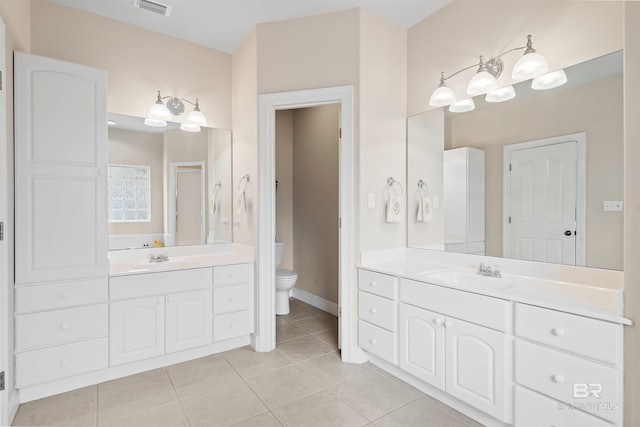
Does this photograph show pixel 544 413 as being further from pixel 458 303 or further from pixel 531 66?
pixel 531 66

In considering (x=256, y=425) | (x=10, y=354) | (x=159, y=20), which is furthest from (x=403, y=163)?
(x=10, y=354)

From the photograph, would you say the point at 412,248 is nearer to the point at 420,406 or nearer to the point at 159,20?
the point at 420,406

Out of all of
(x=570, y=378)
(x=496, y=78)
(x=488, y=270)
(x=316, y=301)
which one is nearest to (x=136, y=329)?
(x=316, y=301)

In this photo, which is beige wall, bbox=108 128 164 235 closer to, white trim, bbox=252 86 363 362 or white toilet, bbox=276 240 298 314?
white trim, bbox=252 86 363 362

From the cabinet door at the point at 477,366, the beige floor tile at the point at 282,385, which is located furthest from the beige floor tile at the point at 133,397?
the cabinet door at the point at 477,366

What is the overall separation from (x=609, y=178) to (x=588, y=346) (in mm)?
868

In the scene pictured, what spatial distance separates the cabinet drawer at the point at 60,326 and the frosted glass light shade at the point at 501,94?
299cm

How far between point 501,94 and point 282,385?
2.44 m

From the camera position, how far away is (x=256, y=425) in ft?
5.95

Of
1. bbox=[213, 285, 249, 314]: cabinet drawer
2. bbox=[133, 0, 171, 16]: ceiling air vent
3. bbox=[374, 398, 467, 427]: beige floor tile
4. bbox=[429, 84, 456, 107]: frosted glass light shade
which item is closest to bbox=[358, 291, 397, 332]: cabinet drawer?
bbox=[374, 398, 467, 427]: beige floor tile

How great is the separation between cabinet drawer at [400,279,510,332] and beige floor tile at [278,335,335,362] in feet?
3.22

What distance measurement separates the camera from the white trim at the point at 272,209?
2545 mm

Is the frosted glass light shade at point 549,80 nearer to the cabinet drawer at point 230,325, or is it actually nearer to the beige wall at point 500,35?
the beige wall at point 500,35

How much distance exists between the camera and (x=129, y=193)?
2709mm
